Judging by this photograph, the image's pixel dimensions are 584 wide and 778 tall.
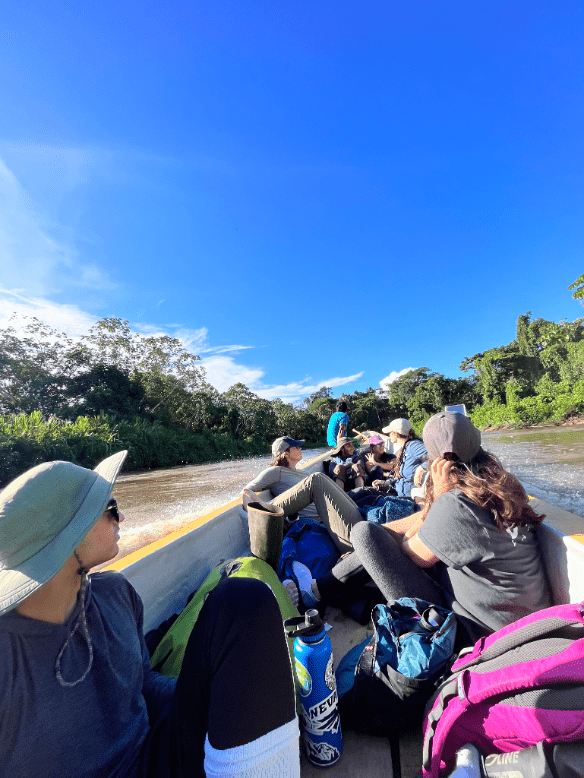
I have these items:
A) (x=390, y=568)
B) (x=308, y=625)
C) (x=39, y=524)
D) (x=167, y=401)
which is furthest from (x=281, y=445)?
(x=167, y=401)

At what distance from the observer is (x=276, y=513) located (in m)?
1.94

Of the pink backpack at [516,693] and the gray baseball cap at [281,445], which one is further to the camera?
the gray baseball cap at [281,445]

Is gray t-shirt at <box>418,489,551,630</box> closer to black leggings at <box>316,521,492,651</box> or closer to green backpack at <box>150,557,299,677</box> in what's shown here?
black leggings at <box>316,521,492,651</box>

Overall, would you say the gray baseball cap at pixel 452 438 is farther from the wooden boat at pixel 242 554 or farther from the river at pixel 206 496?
the river at pixel 206 496

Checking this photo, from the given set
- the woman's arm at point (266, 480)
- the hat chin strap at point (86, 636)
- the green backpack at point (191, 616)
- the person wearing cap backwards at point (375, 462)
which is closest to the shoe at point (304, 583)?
the green backpack at point (191, 616)

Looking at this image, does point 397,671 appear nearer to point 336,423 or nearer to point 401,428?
point 401,428

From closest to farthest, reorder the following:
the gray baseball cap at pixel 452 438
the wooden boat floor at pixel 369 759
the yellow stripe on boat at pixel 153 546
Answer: the wooden boat floor at pixel 369 759 → the gray baseball cap at pixel 452 438 → the yellow stripe on boat at pixel 153 546

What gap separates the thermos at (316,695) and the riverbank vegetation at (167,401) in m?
12.0

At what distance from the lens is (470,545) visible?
1079 mm

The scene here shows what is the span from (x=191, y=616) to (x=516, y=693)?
3.28 ft

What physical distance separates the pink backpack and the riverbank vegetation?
12.3 m

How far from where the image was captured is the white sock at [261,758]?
60 centimetres

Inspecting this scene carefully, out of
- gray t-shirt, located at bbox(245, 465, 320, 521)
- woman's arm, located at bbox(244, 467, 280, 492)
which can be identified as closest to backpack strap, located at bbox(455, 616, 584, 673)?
gray t-shirt, located at bbox(245, 465, 320, 521)

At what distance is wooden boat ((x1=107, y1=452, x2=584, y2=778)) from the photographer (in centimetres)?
102
